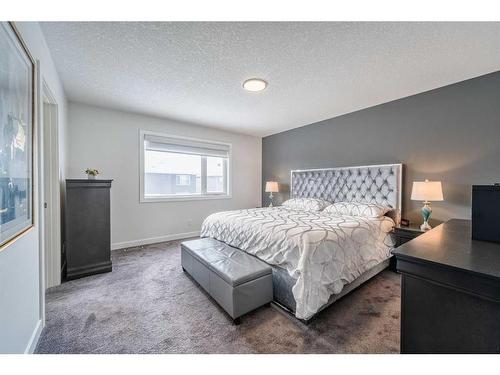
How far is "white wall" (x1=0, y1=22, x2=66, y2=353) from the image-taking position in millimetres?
1047

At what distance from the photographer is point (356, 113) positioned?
354 centimetres

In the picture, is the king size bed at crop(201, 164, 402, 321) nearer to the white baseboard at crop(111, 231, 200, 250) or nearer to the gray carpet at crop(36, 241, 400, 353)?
the gray carpet at crop(36, 241, 400, 353)

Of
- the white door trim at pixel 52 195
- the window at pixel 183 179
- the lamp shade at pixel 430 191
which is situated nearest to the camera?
the white door trim at pixel 52 195

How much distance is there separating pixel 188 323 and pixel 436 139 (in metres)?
3.63

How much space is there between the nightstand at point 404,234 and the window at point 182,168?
335cm

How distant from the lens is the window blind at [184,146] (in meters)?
3.86

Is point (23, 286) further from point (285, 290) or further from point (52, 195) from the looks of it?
point (285, 290)

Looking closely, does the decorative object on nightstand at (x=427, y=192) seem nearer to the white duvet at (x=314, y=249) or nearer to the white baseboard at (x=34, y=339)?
the white duvet at (x=314, y=249)

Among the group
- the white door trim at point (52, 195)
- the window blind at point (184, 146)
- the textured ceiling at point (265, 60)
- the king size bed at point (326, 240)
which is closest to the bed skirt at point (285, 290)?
the king size bed at point (326, 240)

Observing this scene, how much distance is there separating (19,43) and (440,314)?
8.55ft

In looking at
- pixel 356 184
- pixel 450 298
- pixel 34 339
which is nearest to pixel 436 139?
pixel 356 184

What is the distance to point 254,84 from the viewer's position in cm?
251
